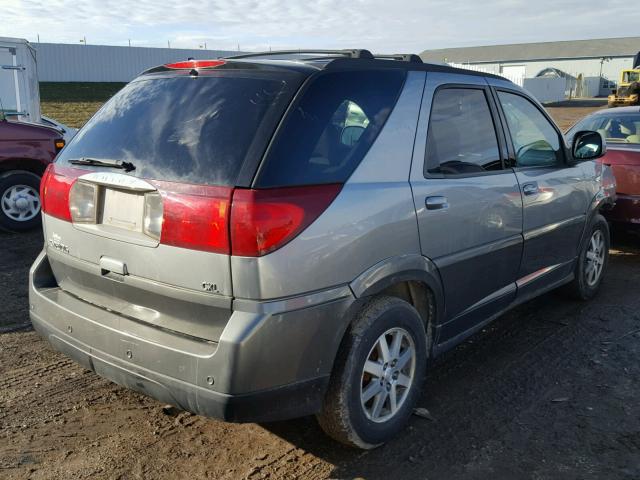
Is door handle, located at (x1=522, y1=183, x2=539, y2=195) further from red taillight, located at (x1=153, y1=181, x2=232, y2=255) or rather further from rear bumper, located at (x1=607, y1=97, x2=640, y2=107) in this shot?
rear bumper, located at (x1=607, y1=97, x2=640, y2=107)

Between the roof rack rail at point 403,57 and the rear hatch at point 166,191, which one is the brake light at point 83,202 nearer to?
the rear hatch at point 166,191

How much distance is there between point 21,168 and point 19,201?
0.43 meters

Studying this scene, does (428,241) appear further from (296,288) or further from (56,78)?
(56,78)

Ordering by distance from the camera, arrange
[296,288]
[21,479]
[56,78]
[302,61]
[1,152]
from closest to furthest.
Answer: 1. [296,288]
2. [21,479]
3. [302,61]
4. [1,152]
5. [56,78]

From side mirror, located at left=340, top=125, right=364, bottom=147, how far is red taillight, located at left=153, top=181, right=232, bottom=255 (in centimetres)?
67

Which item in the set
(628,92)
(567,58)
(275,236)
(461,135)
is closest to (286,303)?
(275,236)

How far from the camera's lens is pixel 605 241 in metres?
5.60

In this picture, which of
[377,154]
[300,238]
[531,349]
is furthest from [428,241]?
[531,349]

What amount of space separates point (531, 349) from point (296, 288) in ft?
8.37

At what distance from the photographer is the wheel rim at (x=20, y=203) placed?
7469 mm

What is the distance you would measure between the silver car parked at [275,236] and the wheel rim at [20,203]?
15.1ft

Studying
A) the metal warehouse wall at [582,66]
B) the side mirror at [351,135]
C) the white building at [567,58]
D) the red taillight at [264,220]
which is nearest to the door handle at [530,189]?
the side mirror at [351,135]

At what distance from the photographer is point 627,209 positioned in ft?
21.6

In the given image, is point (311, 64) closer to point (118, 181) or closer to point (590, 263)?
point (118, 181)
